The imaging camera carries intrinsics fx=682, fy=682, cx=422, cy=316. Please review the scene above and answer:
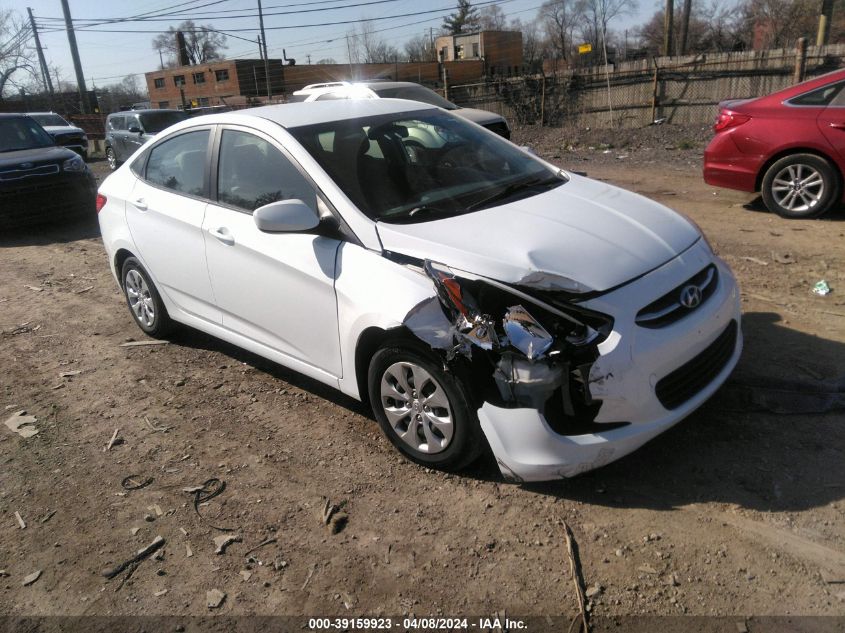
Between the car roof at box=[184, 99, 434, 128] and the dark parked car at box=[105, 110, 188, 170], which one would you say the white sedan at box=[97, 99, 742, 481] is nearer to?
the car roof at box=[184, 99, 434, 128]

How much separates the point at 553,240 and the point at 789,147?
5.23m

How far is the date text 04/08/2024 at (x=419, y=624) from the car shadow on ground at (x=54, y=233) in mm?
8856

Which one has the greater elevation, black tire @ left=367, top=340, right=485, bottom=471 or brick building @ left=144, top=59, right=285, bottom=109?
brick building @ left=144, top=59, right=285, bottom=109

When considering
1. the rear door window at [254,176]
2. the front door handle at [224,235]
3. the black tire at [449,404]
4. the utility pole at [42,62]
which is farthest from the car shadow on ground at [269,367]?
the utility pole at [42,62]

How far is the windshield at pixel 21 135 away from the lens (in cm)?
1095

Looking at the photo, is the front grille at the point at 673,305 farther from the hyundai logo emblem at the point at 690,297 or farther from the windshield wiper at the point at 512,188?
the windshield wiper at the point at 512,188

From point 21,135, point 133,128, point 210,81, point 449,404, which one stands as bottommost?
point 449,404

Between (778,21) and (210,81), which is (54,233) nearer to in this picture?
(778,21)

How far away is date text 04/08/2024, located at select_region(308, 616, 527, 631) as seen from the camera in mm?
2580

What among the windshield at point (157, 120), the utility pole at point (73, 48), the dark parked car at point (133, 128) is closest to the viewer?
the dark parked car at point (133, 128)

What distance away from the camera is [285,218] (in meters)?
3.56

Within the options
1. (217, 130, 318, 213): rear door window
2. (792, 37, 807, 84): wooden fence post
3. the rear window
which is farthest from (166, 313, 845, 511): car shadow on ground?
(792, 37, 807, 84): wooden fence post

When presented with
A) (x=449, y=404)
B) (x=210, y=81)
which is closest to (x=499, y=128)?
(x=449, y=404)

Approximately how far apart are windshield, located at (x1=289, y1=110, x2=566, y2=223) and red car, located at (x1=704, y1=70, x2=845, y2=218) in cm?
411
